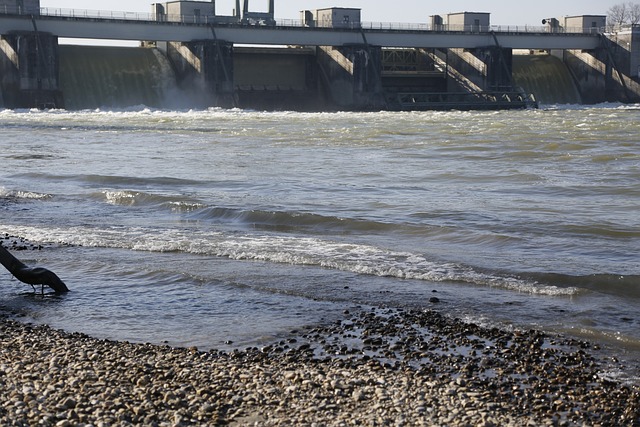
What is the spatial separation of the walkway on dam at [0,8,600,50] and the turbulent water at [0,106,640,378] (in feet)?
82.7

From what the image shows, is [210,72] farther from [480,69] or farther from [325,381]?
[325,381]

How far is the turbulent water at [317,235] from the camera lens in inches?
346

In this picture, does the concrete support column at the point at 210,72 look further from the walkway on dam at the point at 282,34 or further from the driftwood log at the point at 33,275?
the driftwood log at the point at 33,275

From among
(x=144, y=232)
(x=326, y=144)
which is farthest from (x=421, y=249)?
(x=326, y=144)

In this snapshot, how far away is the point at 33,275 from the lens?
9.46 m

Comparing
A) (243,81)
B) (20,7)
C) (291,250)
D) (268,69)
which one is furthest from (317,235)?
(268,69)

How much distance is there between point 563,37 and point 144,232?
198 ft

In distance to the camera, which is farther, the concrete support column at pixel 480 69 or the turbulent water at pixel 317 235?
the concrete support column at pixel 480 69

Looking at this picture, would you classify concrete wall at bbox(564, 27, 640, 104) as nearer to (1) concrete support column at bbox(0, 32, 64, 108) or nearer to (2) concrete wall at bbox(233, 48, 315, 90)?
(2) concrete wall at bbox(233, 48, 315, 90)

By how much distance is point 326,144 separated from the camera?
3188cm

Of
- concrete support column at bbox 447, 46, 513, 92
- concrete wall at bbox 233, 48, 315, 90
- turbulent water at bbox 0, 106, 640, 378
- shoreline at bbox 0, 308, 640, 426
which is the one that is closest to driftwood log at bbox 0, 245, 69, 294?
turbulent water at bbox 0, 106, 640, 378

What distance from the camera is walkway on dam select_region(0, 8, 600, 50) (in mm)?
52938

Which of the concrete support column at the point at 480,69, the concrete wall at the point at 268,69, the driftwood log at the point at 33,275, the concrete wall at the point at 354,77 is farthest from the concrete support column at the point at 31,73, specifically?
the driftwood log at the point at 33,275

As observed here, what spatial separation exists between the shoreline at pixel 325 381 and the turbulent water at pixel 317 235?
583 mm
